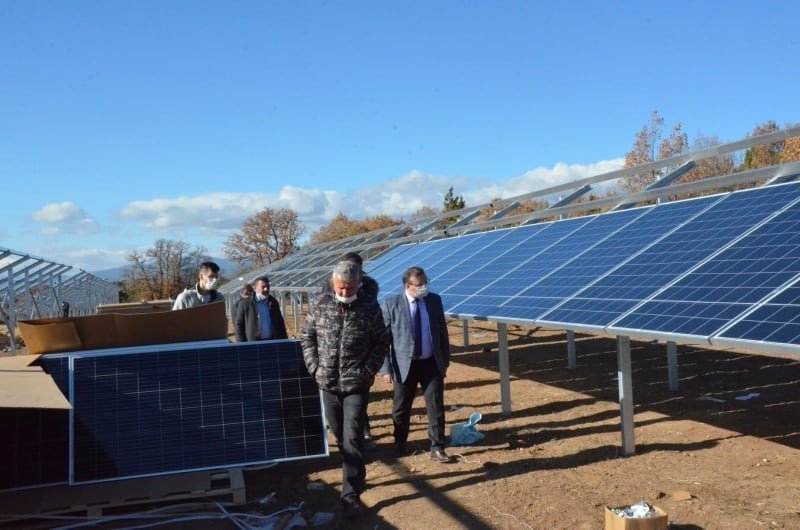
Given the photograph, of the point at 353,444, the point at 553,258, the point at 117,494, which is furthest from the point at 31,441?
the point at 553,258

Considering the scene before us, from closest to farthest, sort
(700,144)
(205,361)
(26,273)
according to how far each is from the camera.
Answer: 1. (205,361)
2. (26,273)
3. (700,144)

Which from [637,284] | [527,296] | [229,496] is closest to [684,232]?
[637,284]

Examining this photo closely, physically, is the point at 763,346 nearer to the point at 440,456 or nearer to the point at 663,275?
the point at 663,275

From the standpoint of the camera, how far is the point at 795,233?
6555mm

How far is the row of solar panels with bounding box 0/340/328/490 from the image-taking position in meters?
6.34

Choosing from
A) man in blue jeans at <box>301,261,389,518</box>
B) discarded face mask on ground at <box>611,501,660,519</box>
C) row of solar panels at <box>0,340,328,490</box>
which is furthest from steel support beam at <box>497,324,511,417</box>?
discarded face mask on ground at <box>611,501,660,519</box>

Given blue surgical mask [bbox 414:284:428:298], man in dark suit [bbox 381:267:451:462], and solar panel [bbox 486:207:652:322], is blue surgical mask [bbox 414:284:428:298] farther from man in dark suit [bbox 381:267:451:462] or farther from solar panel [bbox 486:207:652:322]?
solar panel [bbox 486:207:652:322]

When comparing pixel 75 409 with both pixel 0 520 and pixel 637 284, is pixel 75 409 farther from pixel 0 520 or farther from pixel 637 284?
pixel 637 284

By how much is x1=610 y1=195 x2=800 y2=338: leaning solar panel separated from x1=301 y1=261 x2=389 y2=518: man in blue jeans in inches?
89.3

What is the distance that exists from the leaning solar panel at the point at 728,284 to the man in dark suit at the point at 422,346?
5.99 feet

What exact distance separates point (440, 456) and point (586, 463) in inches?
57.4

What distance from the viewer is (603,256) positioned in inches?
348

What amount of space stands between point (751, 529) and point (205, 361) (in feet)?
15.9

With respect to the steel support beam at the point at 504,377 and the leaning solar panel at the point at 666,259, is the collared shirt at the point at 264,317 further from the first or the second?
the leaning solar panel at the point at 666,259
